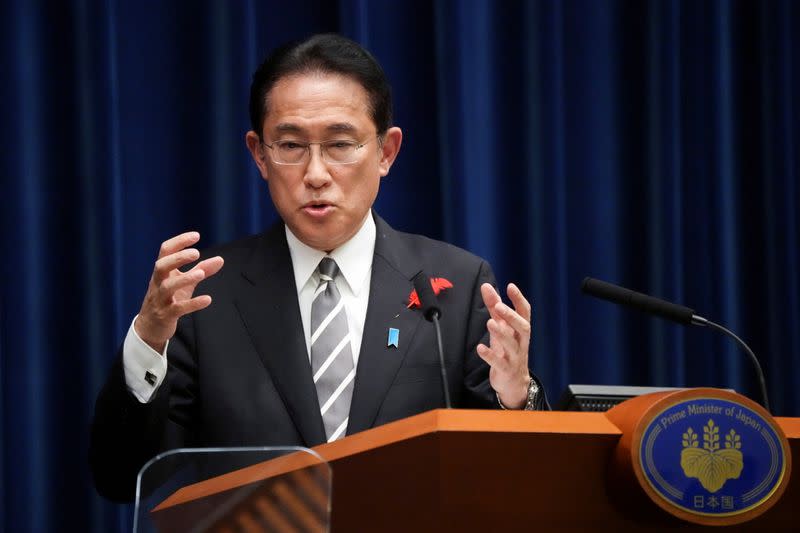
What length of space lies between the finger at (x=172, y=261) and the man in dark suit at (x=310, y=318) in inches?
8.3

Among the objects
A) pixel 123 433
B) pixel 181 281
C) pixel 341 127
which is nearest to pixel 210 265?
pixel 181 281

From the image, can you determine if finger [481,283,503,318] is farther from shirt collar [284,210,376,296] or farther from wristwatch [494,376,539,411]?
shirt collar [284,210,376,296]

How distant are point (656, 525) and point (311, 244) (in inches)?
47.1

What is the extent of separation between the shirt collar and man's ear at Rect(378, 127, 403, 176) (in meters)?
0.16

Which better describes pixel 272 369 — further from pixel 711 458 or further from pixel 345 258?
pixel 711 458

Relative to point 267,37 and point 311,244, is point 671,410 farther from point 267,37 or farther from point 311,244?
point 267,37

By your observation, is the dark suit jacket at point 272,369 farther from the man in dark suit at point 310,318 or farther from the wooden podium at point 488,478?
the wooden podium at point 488,478

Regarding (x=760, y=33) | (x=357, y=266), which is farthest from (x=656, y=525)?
(x=760, y=33)

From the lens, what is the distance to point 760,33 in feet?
10.3

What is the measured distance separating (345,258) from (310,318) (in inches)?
6.2

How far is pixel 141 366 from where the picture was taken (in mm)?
1765

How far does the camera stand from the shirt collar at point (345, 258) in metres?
2.13

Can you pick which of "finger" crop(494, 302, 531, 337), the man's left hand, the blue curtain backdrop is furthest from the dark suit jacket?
the blue curtain backdrop

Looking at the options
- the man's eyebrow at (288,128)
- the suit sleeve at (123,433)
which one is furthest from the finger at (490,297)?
the man's eyebrow at (288,128)
